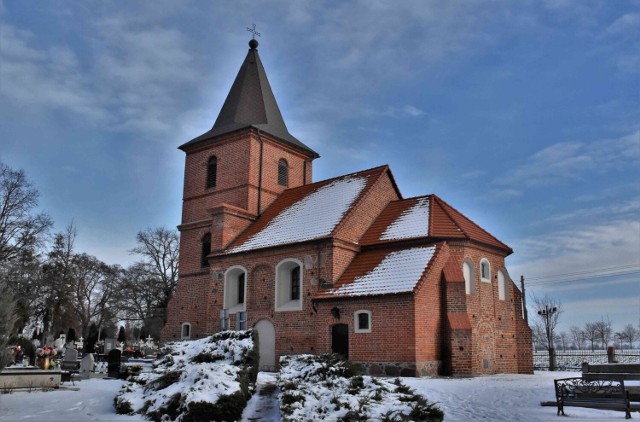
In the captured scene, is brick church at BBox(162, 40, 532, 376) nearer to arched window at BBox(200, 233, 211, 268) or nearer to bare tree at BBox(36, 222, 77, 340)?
arched window at BBox(200, 233, 211, 268)

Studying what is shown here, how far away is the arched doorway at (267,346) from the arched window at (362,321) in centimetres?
437

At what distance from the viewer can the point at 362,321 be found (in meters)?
21.1

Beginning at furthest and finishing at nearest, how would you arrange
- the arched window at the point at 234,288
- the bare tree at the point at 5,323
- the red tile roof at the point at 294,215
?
the arched window at the point at 234,288 → the red tile roof at the point at 294,215 → the bare tree at the point at 5,323

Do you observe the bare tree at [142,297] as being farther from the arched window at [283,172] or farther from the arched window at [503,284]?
the arched window at [503,284]

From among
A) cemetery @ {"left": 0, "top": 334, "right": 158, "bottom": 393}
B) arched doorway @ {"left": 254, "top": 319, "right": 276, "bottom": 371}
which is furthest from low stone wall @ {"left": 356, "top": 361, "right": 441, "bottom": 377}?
cemetery @ {"left": 0, "top": 334, "right": 158, "bottom": 393}

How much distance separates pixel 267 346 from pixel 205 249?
765 centimetres

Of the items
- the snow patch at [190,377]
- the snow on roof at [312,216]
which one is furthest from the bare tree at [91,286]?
the snow patch at [190,377]

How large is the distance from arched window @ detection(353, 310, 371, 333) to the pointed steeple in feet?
42.1

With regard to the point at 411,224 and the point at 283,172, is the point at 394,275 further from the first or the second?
the point at 283,172

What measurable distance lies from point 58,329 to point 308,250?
30825 millimetres

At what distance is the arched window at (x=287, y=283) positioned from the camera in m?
24.2

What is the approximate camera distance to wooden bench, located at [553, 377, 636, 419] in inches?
435

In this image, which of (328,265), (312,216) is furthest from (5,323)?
(312,216)

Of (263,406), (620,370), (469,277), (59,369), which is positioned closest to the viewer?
(263,406)
